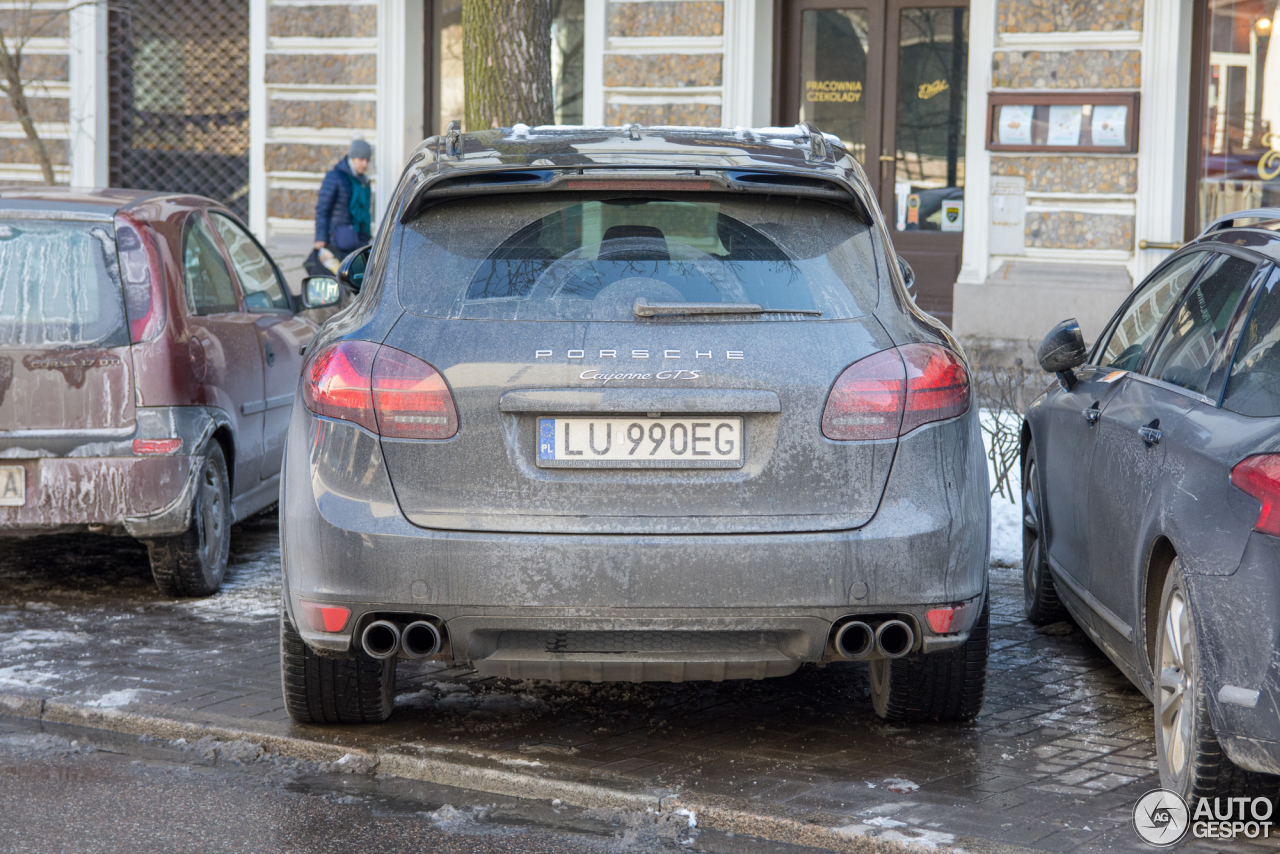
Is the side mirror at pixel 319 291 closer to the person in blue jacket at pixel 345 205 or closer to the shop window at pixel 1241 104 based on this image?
the person in blue jacket at pixel 345 205

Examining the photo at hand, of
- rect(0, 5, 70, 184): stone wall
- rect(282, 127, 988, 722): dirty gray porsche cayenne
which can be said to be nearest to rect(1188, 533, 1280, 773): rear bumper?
rect(282, 127, 988, 722): dirty gray porsche cayenne

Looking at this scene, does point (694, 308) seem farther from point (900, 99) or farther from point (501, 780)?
point (900, 99)

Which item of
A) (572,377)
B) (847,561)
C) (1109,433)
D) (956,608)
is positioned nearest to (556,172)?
(572,377)

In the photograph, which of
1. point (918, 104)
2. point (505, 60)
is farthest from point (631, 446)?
point (918, 104)

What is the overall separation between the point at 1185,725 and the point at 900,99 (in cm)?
1079

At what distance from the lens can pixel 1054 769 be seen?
4180 mm

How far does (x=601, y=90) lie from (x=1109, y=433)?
9929 mm

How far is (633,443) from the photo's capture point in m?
3.81

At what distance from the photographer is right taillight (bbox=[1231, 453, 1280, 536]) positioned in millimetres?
3330

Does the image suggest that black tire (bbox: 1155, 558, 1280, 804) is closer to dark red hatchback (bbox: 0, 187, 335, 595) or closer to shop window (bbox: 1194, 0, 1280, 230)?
dark red hatchback (bbox: 0, 187, 335, 595)

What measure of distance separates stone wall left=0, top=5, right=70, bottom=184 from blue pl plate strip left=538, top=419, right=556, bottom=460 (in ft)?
42.6

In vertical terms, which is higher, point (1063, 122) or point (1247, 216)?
point (1063, 122)

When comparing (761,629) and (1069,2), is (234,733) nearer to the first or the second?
(761,629)

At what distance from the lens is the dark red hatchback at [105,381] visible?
19.4 ft
